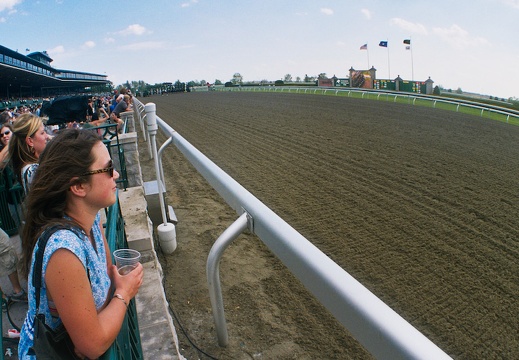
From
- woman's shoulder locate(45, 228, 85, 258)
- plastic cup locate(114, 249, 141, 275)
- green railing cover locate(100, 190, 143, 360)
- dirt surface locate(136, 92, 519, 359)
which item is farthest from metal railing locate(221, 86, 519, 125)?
woman's shoulder locate(45, 228, 85, 258)

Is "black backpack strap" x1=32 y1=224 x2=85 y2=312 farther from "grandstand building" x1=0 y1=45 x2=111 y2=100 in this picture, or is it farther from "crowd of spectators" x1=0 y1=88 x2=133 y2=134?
"grandstand building" x1=0 y1=45 x2=111 y2=100

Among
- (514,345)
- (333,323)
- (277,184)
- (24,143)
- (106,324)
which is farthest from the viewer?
(277,184)

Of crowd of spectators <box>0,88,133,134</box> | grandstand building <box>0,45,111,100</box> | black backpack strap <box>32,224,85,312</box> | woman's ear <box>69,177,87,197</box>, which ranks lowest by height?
black backpack strap <box>32,224,85,312</box>

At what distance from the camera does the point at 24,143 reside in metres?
2.68

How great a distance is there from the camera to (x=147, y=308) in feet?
7.84

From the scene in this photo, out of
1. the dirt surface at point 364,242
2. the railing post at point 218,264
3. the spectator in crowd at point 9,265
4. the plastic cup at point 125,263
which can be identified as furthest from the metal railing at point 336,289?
the spectator in crowd at point 9,265

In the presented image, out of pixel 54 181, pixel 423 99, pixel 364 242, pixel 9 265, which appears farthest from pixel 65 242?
pixel 423 99

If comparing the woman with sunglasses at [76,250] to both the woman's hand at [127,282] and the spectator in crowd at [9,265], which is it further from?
the spectator in crowd at [9,265]

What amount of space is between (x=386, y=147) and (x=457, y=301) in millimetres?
6632

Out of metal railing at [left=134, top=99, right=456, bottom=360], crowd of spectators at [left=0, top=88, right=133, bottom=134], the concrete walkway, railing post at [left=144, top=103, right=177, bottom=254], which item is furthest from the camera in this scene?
crowd of spectators at [left=0, top=88, right=133, bottom=134]

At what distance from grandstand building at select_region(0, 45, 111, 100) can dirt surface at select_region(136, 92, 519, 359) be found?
26.8m

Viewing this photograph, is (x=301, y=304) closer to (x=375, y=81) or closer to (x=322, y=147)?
(x=322, y=147)

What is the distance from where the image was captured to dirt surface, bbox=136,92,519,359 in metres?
2.98

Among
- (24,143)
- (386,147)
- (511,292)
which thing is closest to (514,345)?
(511,292)
